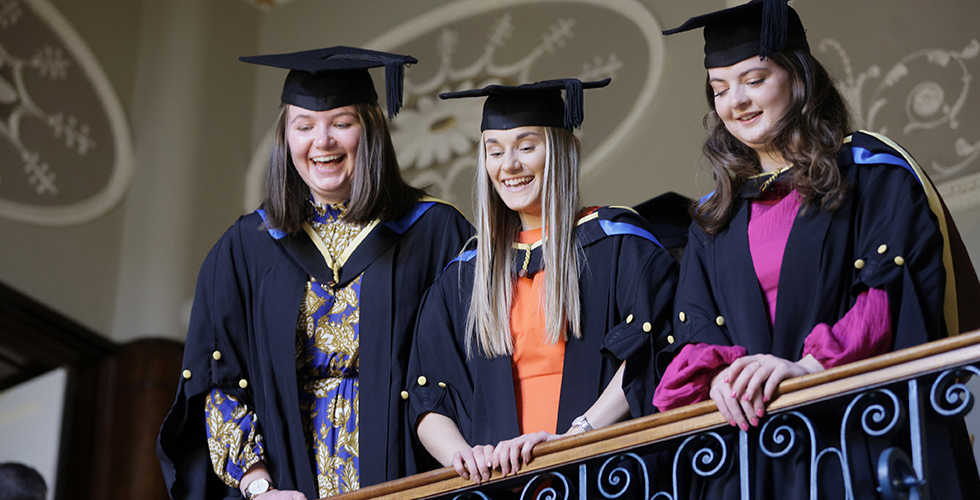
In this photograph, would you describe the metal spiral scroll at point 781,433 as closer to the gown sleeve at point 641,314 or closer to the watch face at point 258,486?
the gown sleeve at point 641,314

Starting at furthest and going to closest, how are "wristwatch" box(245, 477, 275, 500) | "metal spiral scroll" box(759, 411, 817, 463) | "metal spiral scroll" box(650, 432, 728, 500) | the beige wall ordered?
the beige wall, "wristwatch" box(245, 477, 275, 500), "metal spiral scroll" box(650, 432, 728, 500), "metal spiral scroll" box(759, 411, 817, 463)

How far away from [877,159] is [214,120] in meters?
5.93

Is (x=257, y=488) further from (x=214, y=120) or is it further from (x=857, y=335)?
(x=214, y=120)

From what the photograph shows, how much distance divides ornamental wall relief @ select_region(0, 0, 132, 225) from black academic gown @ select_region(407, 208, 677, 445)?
14.2ft

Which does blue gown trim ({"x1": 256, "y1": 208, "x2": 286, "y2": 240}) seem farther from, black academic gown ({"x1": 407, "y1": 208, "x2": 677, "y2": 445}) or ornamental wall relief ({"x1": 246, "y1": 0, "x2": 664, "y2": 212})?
ornamental wall relief ({"x1": 246, "y1": 0, "x2": 664, "y2": 212})

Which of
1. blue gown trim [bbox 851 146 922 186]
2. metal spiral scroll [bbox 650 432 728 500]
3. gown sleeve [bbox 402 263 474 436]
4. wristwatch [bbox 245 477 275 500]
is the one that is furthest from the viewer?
wristwatch [bbox 245 477 275 500]

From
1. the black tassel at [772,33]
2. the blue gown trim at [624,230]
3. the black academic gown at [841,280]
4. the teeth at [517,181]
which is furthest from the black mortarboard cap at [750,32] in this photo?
the teeth at [517,181]

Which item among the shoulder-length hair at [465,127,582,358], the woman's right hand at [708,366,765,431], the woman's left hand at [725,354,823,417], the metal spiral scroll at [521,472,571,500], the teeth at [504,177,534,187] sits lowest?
the metal spiral scroll at [521,472,571,500]

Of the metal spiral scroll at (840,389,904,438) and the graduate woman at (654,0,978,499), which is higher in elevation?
the graduate woman at (654,0,978,499)

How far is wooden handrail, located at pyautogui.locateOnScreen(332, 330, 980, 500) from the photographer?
2.62 meters

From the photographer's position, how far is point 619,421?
3.31 meters

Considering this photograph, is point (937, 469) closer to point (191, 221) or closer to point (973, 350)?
point (973, 350)

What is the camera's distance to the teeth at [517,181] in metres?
3.65

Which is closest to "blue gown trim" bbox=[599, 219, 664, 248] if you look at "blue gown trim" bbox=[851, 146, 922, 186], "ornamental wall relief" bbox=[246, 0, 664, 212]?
"blue gown trim" bbox=[851, 146, 922, 186]
